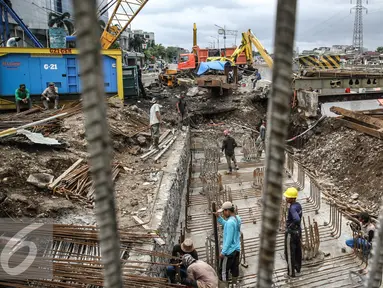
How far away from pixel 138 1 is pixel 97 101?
1778 centimetres

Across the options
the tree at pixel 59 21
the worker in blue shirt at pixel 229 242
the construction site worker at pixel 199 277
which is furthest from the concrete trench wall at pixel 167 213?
the tree at pixel 59 21

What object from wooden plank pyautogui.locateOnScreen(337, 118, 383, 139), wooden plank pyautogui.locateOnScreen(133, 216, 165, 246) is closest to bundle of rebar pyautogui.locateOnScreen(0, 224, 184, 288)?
wooden plank pyautogui.locateOnScreen(133, 216, 165, 246)

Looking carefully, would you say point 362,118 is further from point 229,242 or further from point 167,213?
point 229,242

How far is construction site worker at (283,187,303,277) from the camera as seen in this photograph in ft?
17.1

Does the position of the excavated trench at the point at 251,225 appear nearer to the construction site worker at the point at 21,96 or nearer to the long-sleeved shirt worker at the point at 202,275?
the long-sleeved shirt worker at the point at 202,275

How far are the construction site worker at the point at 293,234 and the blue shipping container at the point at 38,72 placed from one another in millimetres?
8752

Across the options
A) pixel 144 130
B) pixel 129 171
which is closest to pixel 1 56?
pixel 144 130

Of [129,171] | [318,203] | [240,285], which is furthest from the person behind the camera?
[318,203]

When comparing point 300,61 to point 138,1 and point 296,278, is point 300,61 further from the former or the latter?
point 296,278

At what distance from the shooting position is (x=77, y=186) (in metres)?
6.26

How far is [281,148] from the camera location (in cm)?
96

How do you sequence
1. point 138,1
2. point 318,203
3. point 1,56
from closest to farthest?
point 318,203
point 1,56
point 138,1

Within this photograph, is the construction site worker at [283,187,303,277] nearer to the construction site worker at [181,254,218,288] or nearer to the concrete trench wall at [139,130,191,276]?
the construction site worker at [181,254,218,288]

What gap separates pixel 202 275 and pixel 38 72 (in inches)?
430
